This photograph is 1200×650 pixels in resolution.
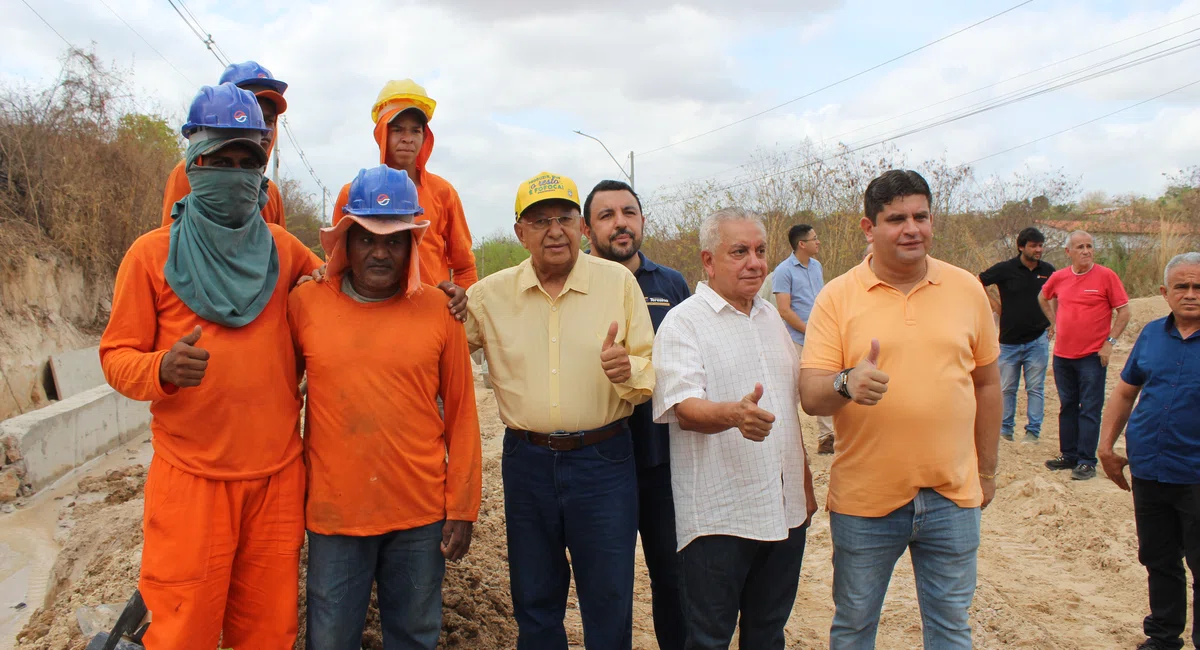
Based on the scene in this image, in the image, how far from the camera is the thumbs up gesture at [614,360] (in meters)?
2.65

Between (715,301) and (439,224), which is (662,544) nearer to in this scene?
(715,301)

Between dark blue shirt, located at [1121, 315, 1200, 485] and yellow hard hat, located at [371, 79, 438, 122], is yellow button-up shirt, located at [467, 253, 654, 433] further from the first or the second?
dark blue shirt, located at [1121, 315, 1200, 485]

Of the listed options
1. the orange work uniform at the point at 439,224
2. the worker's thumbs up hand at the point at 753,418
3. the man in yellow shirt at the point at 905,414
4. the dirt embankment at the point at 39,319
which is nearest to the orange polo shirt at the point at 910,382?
the man in yellow shirt at the point at 905,414

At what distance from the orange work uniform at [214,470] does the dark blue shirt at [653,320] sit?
4.57 ft

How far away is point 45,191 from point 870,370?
14967 mm

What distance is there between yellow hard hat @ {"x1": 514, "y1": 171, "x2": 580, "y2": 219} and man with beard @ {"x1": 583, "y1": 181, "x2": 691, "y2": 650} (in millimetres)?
707

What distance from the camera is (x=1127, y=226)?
66.5 ft

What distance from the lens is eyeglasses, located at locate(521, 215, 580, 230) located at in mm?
2994

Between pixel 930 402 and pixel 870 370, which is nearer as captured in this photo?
pixel 870 370

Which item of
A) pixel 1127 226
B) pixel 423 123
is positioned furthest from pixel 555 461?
pixel 1127 226

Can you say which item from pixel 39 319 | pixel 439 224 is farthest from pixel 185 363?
pixel 39 319

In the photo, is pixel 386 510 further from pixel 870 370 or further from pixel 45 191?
pixel 45 191

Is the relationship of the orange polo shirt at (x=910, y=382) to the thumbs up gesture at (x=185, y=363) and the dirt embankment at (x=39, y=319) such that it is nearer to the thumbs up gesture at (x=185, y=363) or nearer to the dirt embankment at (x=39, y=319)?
→ the thumbs up gesture at (x=185, y=363)

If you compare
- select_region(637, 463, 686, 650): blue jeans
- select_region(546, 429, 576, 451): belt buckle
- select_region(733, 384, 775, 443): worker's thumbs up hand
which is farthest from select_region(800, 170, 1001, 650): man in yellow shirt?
select_region(546, 429, 576, 451): belt buckle
